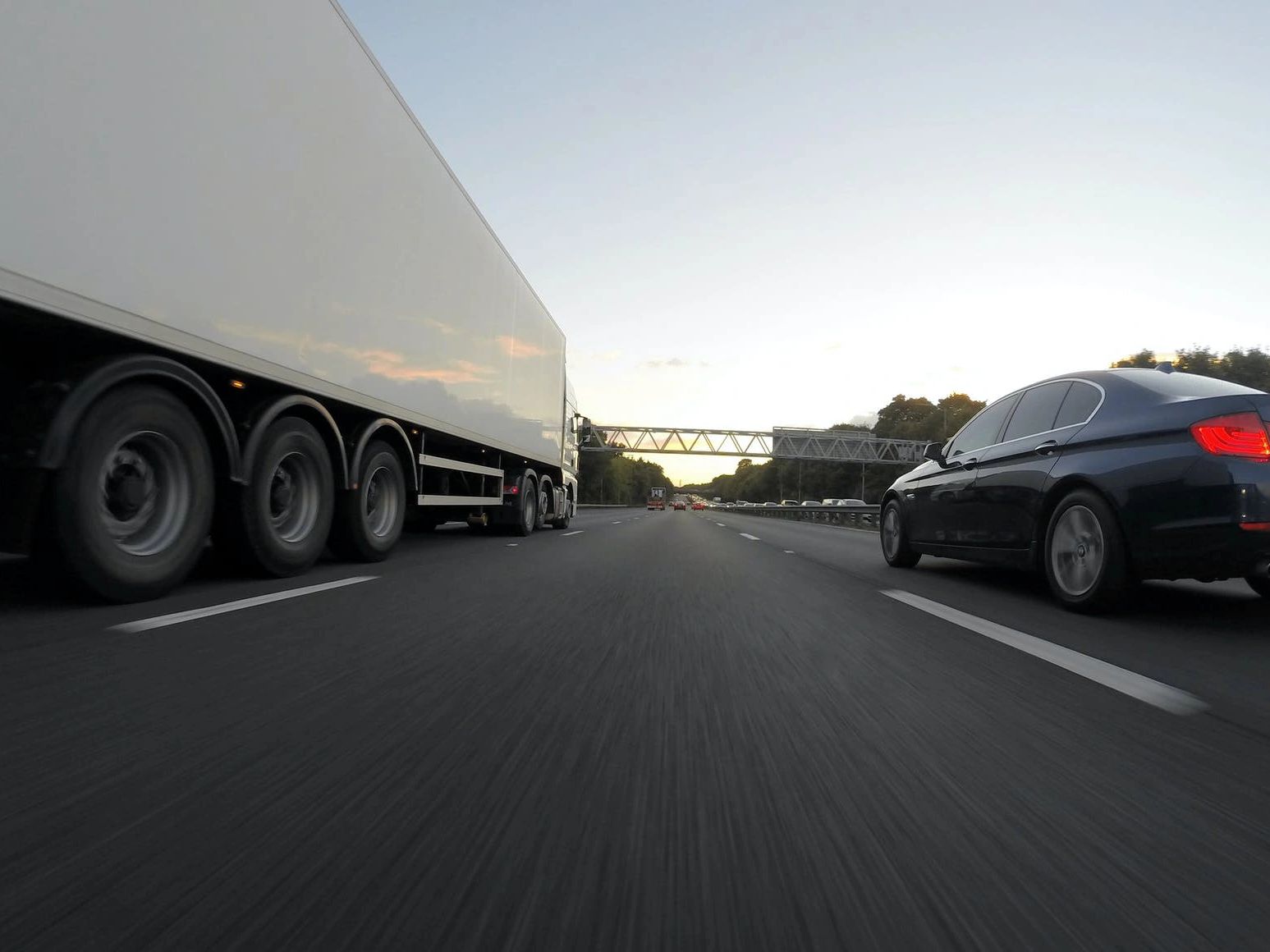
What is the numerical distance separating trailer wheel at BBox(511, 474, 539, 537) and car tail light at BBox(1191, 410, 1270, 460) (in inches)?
436

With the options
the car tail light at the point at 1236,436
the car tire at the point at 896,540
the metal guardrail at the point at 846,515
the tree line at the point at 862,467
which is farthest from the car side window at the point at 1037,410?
the tree line at the point at 862,467

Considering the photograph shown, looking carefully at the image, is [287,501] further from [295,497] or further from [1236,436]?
[1236,436]

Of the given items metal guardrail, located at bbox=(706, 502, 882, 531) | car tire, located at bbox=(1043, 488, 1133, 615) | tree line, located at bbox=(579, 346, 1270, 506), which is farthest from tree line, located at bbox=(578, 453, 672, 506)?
car tire, located at bbox=(1043, 488, 1133, 615)

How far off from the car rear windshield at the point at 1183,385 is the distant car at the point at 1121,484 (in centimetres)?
1

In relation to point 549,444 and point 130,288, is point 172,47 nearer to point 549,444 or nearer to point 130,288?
point 130,288

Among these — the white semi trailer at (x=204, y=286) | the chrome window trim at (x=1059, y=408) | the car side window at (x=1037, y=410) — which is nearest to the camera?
the white semi trailer at (x=204, y=286)

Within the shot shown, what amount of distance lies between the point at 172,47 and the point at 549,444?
1271cm

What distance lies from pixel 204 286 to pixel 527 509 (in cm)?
1043

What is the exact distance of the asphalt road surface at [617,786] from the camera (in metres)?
1.59

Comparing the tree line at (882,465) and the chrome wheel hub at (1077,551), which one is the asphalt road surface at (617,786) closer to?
the chrome wheel hub at (1077,551)

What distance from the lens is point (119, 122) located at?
A: 14.2 ft

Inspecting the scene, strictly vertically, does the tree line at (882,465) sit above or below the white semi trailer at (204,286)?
above

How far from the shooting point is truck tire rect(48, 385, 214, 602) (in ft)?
14.7

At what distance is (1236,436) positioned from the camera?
5051 millimetres
